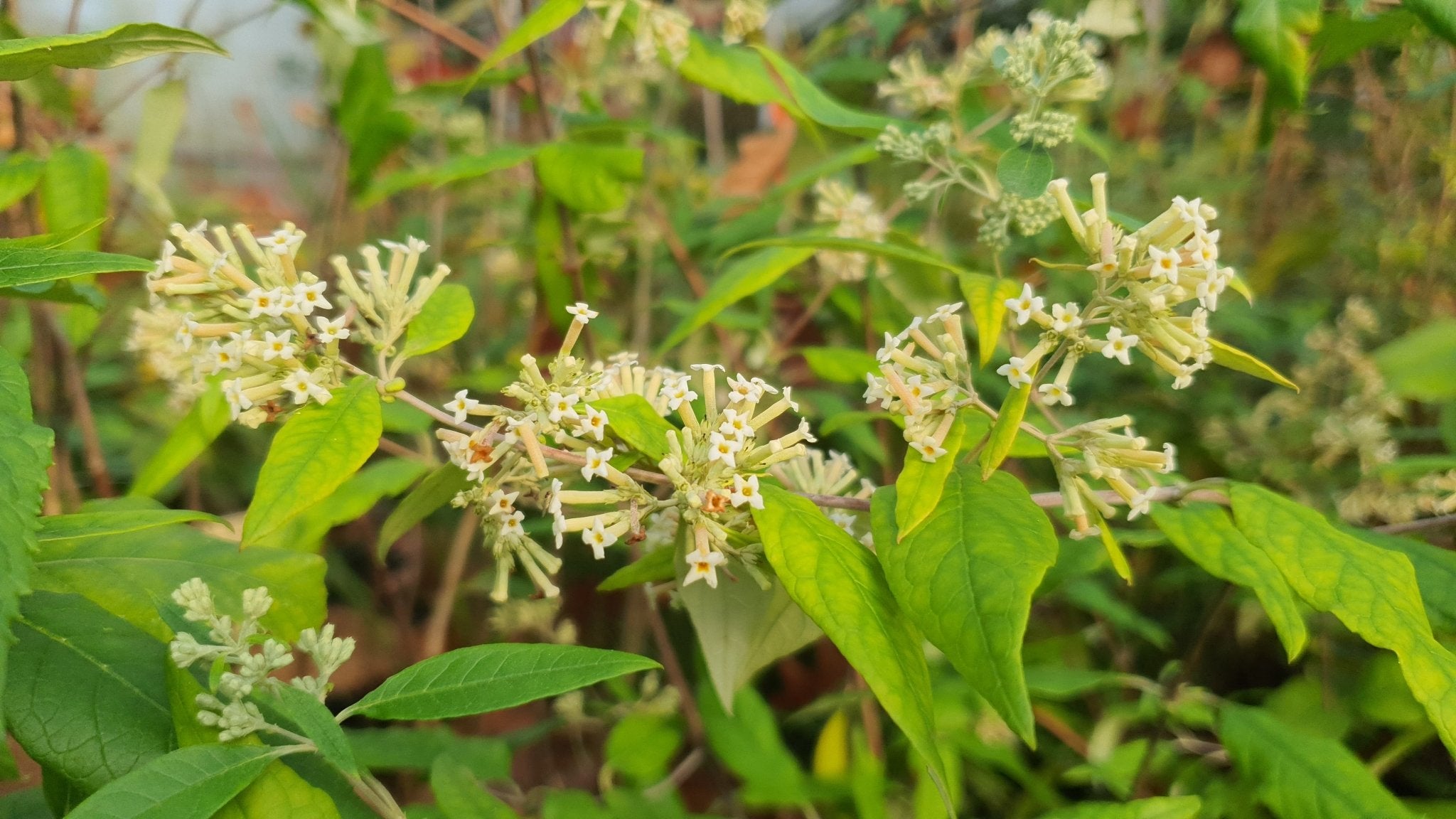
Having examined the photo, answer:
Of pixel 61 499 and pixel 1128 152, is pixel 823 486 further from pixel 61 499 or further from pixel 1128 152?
pixel 1128 152

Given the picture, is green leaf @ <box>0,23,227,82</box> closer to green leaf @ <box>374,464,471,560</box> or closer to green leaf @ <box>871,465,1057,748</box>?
green leaf @ <box>374,464,471,560</box>

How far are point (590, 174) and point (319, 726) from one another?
2.02 feet

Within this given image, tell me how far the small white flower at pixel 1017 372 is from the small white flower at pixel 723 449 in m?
0.16

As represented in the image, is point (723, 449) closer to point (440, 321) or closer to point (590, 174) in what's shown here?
point (440, 321)

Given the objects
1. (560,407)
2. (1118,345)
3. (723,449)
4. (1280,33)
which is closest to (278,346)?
(560,407)

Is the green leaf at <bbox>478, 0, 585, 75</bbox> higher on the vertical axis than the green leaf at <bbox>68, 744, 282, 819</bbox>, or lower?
higher

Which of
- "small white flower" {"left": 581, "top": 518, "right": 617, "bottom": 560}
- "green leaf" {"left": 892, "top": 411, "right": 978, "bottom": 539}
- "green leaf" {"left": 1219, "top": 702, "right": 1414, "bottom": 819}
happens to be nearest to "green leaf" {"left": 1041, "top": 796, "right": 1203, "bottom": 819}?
"green leaf" {"left": 1219, "top": 702, "right": 1414, "bottom": 819}

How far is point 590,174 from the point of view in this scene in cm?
90

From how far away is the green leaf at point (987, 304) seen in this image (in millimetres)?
588

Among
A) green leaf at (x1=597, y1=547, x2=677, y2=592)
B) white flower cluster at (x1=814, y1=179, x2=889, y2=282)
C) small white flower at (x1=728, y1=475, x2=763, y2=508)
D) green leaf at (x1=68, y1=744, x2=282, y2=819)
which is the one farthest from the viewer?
white flower cluster at (x1=814, y1=179, x2=889, y2=282)

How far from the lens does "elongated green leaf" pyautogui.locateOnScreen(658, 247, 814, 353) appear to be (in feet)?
2.51

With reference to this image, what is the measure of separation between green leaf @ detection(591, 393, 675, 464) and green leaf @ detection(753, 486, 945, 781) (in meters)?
0.07

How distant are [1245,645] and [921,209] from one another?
2.56 feet

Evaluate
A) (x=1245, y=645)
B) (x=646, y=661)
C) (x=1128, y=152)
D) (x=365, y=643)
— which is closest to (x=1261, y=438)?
(x=1245, y=645)
